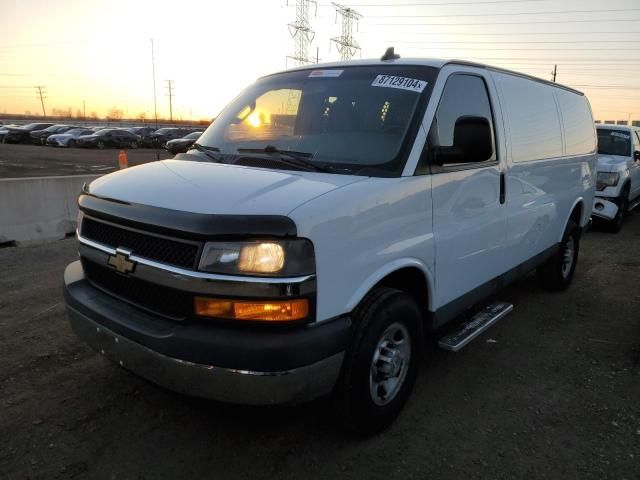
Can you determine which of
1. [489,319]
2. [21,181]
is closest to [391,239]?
[489,319]

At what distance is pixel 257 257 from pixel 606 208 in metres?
9.22

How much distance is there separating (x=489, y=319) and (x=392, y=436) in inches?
57.3

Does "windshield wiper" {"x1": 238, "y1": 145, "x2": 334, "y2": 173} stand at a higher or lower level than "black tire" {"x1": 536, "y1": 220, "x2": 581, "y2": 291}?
higher

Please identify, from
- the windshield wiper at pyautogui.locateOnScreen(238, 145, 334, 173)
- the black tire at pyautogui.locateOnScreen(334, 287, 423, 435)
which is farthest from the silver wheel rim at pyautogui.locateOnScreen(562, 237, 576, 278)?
the windshield wiper at pyautogui.locateOnScreen(238, 145, 334, 173)

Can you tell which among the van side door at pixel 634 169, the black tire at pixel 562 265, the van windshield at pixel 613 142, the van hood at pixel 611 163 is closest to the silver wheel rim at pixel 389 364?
the black tire at pixel 562 265

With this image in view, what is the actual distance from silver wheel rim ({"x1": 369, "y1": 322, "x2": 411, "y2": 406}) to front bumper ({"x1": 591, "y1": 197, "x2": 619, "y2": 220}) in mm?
8104

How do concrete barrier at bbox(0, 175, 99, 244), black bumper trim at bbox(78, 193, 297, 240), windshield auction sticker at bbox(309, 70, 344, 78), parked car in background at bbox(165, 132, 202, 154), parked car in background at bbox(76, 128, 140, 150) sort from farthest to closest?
parked car in background at bbox(76, 128, 140, 150), concrete barrier at bbox(0, 175, 99, 244), parked car in background at bbox(165, 132, 202, 154), windshield auction sticker at bbox(309, 70, 344, 78), black bumper trim at bbox(78, 193, 297, 240)

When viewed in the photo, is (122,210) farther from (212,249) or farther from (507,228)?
(507,228)

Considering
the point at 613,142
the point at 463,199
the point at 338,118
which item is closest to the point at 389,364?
the point at 463,199

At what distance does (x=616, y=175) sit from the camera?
955 centimetres

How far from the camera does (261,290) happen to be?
2273mm

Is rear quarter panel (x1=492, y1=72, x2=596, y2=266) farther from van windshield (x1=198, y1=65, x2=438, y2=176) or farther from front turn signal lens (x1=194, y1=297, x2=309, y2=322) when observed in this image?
front turn signal lens (x1=194, y1=297, x2=309, y2=322)

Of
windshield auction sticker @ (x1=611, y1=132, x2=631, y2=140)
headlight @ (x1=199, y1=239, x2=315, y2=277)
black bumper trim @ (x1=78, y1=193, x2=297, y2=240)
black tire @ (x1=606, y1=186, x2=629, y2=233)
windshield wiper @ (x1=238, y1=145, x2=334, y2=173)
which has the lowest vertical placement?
black tire @ (x1=606, y1=186, x2=629, y2=233)

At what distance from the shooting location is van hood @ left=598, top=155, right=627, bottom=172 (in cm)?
961
